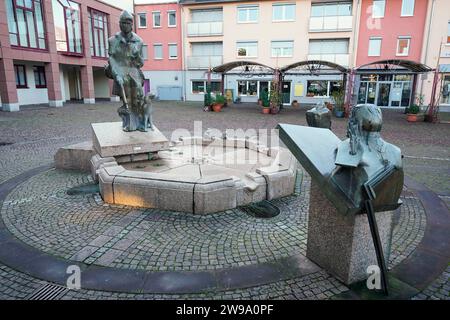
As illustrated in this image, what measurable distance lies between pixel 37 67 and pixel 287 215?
1093 inches

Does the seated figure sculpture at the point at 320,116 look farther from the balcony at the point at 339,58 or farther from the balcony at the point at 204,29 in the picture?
the balcony at the point at 204,29

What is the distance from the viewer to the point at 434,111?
18750 millimetres

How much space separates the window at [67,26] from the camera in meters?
24.3

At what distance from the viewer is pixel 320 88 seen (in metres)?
31.1

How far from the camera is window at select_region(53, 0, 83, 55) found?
24266mm

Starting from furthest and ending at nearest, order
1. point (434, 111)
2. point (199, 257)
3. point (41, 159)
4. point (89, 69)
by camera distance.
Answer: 1. point (89, 69)
2. point (434, 111)
3. point (41, 159)
4. point (199, 257)

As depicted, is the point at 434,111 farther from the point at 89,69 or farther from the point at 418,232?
the point at 89,69

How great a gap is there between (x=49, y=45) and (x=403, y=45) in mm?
28765

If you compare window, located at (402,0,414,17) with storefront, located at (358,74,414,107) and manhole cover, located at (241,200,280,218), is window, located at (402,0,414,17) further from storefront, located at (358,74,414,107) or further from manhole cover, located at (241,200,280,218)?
manhole cover, located at (241,200,280,218)

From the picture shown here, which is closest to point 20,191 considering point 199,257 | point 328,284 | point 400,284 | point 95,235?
point 95,235

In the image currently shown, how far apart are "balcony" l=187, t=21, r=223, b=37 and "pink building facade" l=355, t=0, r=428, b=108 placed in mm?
13596

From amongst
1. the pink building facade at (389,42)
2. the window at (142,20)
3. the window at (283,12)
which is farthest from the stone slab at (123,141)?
the window at (142,20)

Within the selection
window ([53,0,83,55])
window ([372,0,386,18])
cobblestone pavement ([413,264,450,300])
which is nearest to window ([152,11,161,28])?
window ([53,0,83,55])

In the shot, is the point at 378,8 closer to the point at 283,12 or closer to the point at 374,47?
the point at 374,47
